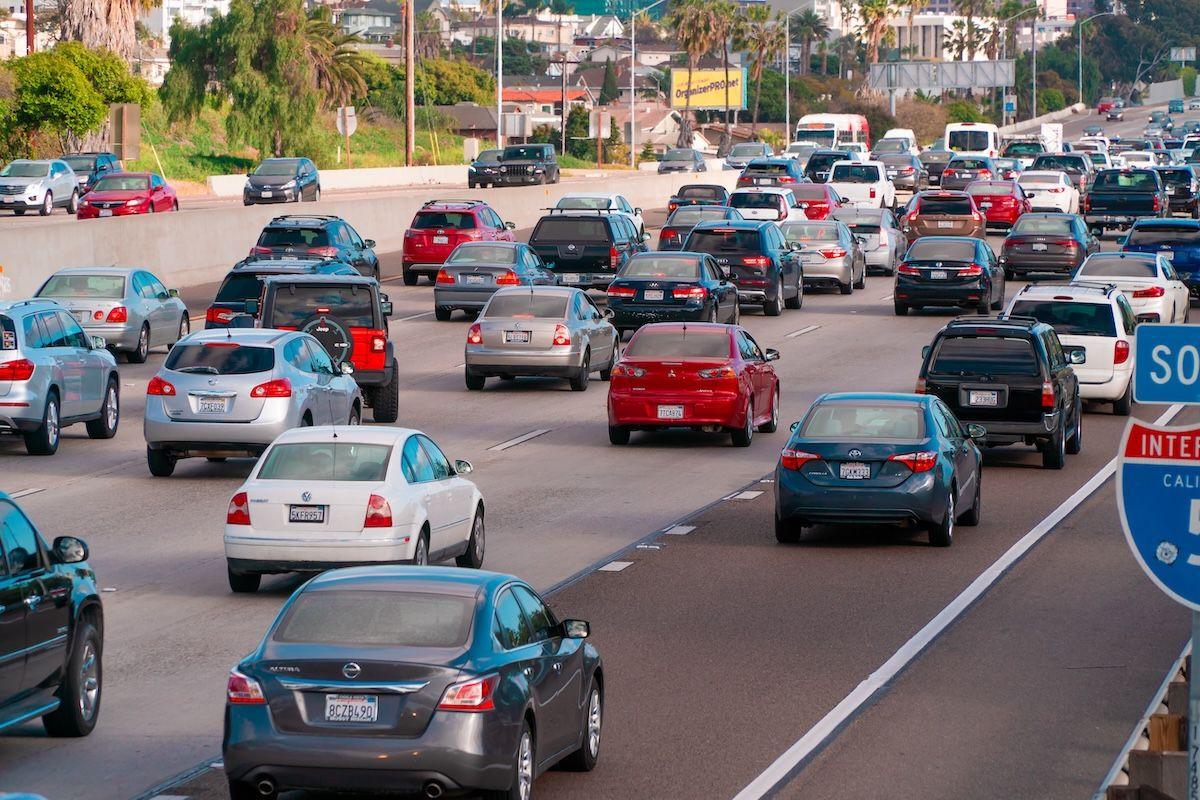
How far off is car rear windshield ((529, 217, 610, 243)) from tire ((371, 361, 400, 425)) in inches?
588

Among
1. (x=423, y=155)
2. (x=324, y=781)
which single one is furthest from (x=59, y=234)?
(x=423, y=155)

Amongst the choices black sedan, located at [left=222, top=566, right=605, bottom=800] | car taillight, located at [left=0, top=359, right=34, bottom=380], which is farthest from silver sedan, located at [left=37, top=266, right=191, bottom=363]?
black sedan, located at [left=222, top=566, right=605, bottom=800]

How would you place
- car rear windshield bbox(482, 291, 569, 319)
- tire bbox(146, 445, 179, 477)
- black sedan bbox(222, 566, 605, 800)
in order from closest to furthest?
black sedan bbox(222, 566, 605, 800)
tire bbox(146, 445, 179, 477)
car rear windshield bbox(482, 291, 569, 319)

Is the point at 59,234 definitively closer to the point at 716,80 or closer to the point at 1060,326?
the point at 1060,326

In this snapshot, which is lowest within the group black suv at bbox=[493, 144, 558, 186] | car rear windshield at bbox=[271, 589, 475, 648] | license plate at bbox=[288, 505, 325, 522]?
license plate at bbox=[288, 505, 325, 522]

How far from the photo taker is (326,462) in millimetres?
17281

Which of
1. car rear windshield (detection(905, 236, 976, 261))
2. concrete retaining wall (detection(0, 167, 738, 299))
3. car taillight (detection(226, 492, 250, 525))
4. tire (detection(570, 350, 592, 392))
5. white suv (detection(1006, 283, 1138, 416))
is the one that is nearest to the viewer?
car taillight (detection(226, 492, 250, 525))

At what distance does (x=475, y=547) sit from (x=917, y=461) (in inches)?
163

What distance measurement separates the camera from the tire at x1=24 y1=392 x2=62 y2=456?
25.2 m

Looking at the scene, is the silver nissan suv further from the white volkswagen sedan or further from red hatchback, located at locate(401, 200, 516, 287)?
red hatchback, located at locate(401, 200, 516, 287)

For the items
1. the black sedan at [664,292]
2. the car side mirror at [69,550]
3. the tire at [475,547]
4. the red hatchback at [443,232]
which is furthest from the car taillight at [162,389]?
the red hatchback at [443,232]

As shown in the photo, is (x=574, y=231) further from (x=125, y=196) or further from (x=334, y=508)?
(x=334, y=508)

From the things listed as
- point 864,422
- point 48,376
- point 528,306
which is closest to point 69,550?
point 864,422

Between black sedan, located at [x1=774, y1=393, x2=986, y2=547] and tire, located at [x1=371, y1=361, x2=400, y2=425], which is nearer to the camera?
black sedan, located at [x1=774, y1=393, x2=986, y2=547]
